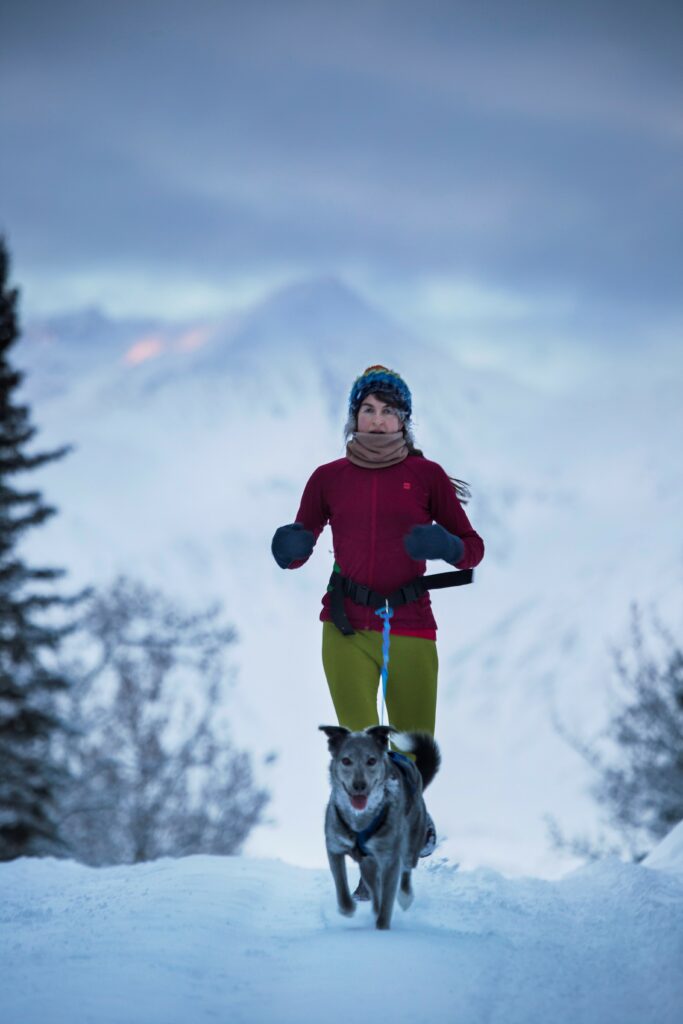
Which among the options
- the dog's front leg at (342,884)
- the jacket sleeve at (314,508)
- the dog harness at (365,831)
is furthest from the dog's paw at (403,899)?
the jacket sleeve at (314,508)

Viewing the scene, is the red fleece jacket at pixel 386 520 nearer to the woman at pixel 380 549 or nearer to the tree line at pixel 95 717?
the woman at pixel 380 549

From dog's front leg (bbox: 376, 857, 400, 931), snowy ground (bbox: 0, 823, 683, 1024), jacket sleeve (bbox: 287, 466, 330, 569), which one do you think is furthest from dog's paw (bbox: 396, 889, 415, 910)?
jacket sleeve (bbox: 287, 466, 330, 569)

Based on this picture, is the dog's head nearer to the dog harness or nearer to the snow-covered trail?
the dog harness

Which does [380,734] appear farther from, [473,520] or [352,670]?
[473,520]

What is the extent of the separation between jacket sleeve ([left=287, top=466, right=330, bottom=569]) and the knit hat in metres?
0.47

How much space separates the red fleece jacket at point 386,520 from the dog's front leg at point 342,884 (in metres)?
1.27

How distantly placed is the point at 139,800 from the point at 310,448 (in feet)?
348

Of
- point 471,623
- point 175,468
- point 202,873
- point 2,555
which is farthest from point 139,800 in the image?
point 175,468

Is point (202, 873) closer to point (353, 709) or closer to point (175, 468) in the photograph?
point (353, 709)

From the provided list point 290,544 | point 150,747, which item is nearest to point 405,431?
point 290,544

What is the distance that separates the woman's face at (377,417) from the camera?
6203mm

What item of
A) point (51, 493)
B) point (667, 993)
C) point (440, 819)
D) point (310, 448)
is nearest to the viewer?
point (667, 993)

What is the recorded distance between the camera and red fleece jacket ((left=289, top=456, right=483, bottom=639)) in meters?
5.97

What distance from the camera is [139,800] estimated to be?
25.7m
